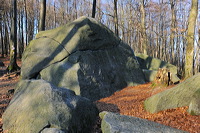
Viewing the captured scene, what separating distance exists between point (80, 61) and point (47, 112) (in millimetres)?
4667

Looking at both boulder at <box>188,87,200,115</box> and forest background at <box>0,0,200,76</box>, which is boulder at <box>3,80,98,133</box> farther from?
forest background at <box>0,0,200,76</box>

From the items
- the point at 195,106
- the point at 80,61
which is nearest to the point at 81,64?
the point at 80,61

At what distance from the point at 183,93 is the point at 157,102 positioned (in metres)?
0.77

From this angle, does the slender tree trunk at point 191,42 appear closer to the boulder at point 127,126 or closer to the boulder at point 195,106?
the boulder at point 195,106

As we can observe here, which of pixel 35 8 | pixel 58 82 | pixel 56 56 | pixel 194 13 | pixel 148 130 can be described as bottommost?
pixel 58 82

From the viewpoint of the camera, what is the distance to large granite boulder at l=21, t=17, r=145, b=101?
8.05 metres

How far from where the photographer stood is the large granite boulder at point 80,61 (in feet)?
26.4

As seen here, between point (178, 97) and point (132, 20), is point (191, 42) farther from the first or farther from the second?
point (132, 20)

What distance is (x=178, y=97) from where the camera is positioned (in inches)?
189

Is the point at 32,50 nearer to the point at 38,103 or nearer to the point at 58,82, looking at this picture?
the point at 58,82

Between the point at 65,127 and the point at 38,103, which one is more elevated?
the point at 38,103

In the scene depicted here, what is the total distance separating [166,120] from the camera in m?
4.12

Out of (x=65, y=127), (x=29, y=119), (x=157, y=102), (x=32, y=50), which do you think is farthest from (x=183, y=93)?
Answer: (x=32, y=50)

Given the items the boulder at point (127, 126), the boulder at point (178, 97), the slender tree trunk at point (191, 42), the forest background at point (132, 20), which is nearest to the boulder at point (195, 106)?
the boulder at point (178, 97)
